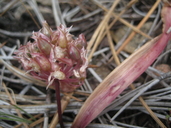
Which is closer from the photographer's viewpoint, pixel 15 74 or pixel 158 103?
pixel 158 103

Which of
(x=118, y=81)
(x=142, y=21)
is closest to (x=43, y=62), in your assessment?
(x=118, y=81)

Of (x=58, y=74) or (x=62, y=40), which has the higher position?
(x=62, y=40)

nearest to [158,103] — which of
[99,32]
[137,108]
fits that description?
[137,108]

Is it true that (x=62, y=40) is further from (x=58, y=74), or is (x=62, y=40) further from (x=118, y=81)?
(x=118, y=81)

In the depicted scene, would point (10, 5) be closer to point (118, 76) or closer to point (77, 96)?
point (77, 96)

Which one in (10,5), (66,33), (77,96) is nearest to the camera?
(66,33)

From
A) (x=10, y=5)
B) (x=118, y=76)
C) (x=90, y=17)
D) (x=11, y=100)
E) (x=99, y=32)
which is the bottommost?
(x=118, y=76)

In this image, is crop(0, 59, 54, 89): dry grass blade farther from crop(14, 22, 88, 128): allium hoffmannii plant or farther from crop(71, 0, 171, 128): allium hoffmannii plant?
crop(71, 0, 171, 128): allium hoffmannii plant

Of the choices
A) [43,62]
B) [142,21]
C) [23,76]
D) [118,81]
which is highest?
[142,21]
